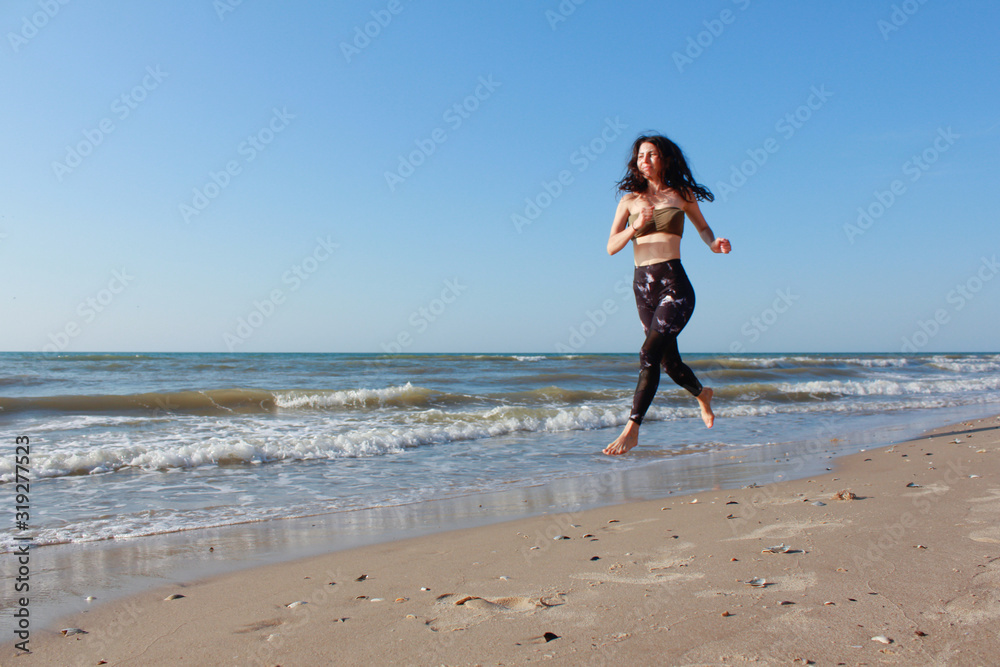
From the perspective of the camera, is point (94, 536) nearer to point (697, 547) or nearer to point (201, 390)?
point (697, 547)

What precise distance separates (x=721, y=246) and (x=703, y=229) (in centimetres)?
20

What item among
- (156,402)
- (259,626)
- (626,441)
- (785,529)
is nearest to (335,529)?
(259,626)

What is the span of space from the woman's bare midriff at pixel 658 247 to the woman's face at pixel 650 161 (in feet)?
1.15

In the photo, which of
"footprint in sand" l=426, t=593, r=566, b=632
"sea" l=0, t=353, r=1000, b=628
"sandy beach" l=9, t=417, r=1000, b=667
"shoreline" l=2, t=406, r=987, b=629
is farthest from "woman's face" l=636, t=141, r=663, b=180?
"sea" l=0, t=353, r=1000, b=628

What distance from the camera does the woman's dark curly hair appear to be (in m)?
3.53

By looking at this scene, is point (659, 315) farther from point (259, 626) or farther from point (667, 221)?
point (259, 626)

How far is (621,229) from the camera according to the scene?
11.9 feet

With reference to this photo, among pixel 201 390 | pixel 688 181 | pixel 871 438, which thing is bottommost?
pixel 871 438

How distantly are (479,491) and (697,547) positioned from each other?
3.46 m

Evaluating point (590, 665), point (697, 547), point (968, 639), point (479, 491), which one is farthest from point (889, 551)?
point (479, 491)

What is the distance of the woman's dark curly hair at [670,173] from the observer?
139 inches

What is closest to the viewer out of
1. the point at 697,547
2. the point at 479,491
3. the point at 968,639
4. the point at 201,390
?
the point at 968,639

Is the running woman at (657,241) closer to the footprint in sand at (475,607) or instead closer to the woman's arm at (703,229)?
the woman's arm at (703,229)

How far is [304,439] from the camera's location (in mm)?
10633
